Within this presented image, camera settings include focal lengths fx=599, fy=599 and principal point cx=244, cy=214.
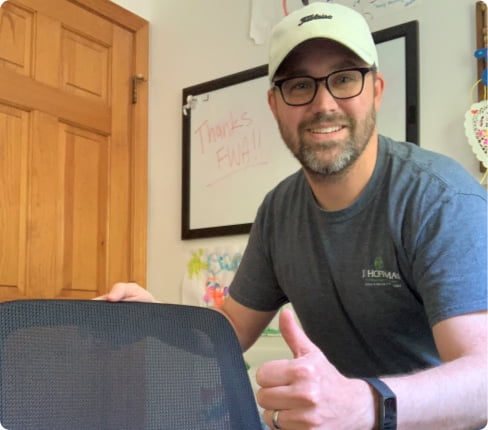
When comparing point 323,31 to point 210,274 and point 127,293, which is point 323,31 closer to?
point 127,293

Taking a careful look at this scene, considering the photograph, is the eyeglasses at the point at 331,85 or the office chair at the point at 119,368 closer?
the office chair at the point at 119,368

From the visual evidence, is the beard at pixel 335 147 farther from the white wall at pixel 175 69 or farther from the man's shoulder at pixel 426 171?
the white wall at pixel 175 69

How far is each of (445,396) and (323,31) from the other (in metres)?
0.61

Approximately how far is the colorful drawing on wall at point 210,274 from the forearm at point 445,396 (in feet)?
3.46

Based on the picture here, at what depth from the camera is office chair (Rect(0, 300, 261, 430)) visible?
673 millimetres

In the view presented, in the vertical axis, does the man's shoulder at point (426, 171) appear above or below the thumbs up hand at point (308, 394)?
above

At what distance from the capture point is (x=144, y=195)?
2047mm

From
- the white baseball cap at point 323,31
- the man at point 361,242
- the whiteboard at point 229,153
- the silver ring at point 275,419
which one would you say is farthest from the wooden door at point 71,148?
the silver ring at point 275,419

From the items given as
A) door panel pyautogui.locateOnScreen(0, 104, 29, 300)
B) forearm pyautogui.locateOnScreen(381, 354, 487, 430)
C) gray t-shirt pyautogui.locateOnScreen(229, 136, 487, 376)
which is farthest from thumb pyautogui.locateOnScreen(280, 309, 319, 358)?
door panel pyautogui.locateOnScreen(0, 104, 29, 300)

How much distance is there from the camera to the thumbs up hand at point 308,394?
611 millimetres

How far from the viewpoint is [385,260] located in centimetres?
94

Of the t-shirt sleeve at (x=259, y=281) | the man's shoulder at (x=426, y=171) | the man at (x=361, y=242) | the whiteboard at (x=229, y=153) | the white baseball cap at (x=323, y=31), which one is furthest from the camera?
the whiteboard at (x=229, y=153)

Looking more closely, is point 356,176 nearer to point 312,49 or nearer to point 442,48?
point 312,49

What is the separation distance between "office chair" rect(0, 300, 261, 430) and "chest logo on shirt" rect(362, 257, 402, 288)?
254 mm
